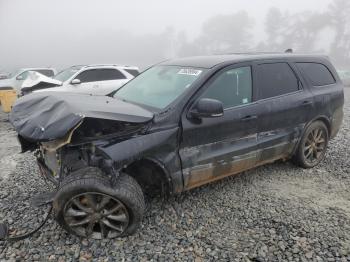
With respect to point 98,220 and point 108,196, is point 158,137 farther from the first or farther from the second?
point 98,220

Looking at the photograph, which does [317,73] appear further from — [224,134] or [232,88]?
[224,134]

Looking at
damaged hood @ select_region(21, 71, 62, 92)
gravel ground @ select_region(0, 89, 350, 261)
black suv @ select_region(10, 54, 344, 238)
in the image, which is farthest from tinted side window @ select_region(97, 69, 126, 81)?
black suv @ select_region(10, 54, 344, 238)

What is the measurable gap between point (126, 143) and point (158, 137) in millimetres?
333

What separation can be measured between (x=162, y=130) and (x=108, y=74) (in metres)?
7.69

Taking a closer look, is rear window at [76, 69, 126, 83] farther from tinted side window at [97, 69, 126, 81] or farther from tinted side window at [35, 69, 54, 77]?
tinted side window at [35, 69, 54, 77]

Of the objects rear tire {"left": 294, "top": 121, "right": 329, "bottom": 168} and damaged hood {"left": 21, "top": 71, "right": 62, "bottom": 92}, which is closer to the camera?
rear tire {"left": 294, "top": 121, "right": 329, "bottom": 168}

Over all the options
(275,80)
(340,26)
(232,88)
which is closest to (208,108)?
(232,88)

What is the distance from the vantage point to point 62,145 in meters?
2.93

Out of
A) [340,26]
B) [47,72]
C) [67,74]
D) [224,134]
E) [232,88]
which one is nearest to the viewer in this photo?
[224,134]

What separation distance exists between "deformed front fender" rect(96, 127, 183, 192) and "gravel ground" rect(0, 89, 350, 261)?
0.52 m

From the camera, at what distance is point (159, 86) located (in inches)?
155

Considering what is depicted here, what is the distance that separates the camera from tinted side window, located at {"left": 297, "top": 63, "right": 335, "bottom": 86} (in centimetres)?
457

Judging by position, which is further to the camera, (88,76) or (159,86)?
(88,76)

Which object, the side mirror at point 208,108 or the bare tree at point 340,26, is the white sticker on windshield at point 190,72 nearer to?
the side mirror at point 208,108
